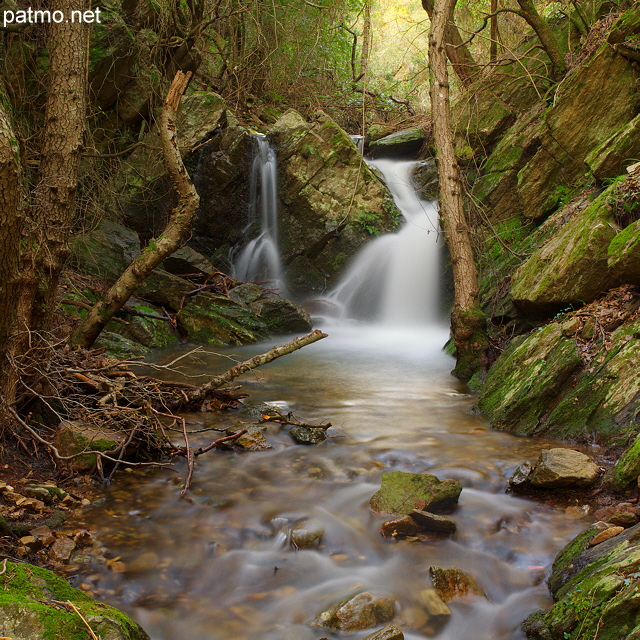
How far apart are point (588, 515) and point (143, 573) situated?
260 cm

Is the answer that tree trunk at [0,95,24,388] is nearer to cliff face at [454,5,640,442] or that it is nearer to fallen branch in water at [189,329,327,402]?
fallen branch in water at [189,329,327,402]

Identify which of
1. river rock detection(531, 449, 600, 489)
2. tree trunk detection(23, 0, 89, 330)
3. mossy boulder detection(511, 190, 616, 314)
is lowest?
river rock detection(531, 449, 600, 489)

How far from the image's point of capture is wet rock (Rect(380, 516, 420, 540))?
3.29 m

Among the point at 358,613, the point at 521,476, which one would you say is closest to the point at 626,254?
the point at 521,476

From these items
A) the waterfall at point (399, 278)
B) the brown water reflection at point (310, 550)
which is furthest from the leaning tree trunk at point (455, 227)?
the waterfall at point (399, 278)

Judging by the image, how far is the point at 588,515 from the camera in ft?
10.6

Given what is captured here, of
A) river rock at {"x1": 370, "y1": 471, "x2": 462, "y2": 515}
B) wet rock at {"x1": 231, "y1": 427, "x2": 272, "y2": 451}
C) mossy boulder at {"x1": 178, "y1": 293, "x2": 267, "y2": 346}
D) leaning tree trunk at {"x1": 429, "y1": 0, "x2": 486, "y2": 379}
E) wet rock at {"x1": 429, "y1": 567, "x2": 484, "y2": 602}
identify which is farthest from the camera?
mossy boulder at {"x1": 178, "y1": 293, "x2": 267, "y2": 346}

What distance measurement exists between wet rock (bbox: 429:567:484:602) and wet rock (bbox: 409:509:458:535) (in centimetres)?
41

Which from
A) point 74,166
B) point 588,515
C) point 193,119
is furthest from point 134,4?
point 588,515

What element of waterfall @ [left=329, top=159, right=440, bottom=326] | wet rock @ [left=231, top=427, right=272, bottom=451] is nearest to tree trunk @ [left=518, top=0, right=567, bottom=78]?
waterfall @ [left=329, top=159, right=440, bottom=326]

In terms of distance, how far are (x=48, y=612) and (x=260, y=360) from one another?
3.13 metres

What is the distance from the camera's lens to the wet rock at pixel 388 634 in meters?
2.32

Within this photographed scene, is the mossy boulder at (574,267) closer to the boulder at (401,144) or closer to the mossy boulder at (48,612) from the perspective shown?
the mossy boulder at (48,612)

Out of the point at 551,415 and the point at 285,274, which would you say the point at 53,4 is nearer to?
the point at 551,415
